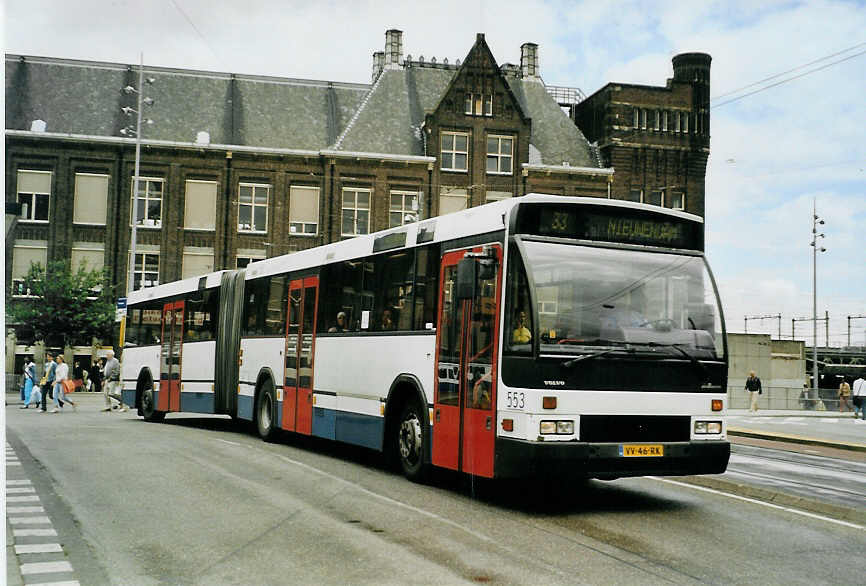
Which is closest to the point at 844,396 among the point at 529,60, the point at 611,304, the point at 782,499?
the point at 529,60

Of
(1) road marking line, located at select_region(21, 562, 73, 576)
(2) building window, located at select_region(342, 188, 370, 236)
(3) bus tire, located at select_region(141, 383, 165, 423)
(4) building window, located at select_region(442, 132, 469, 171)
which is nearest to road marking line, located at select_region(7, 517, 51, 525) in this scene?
(1) road marking line, located at select_region(21, 562, 73, 576)

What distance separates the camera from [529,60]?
5922 cm

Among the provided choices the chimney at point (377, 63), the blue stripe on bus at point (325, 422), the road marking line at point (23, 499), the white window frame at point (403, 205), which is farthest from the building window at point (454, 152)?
the road marking line at point (23, 499)

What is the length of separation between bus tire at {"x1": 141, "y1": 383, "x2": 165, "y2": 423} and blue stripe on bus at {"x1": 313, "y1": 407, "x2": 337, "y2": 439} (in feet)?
30.2

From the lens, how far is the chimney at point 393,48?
182ft

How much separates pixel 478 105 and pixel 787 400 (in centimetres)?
2130

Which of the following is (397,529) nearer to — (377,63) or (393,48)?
(393,48)

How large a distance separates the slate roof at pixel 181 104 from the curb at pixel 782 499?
42332mm

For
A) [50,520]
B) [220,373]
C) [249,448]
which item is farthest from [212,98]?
[50,520]

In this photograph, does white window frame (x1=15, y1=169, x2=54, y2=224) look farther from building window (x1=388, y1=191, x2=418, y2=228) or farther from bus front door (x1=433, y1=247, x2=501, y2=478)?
bus front door (x1=433, y1=247, x2=501, y2=478)

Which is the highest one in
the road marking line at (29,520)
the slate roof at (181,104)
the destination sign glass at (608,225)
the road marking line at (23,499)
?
the slate roof at (181,104)

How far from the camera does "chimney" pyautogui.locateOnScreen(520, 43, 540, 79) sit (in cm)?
5900

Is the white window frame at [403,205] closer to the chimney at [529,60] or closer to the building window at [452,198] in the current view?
the building window at [452,198]

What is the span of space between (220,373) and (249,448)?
412 centimetres
